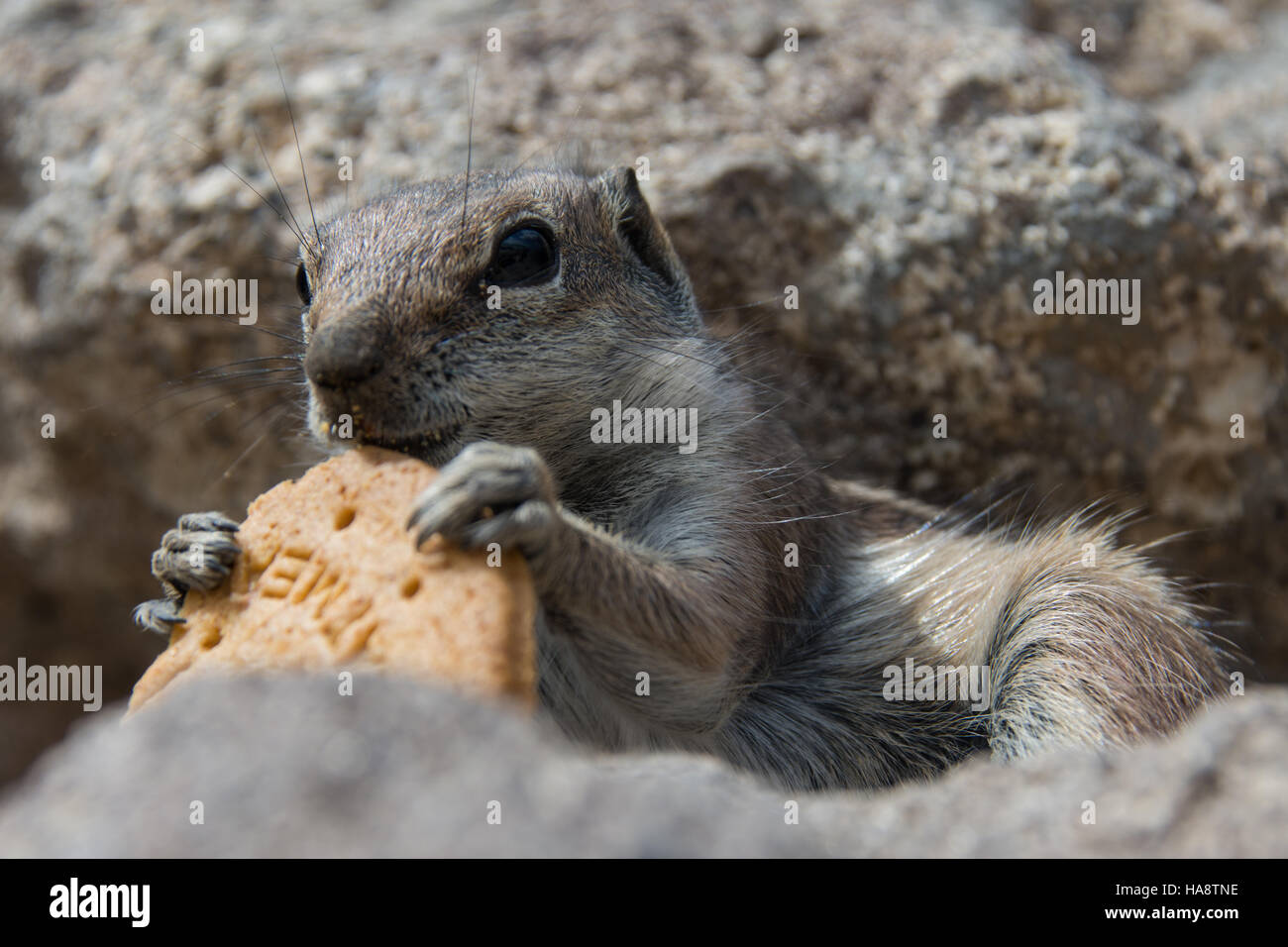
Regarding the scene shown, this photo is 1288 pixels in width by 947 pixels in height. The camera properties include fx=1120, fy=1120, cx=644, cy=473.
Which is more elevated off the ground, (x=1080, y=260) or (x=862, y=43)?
(x=862, y=43)

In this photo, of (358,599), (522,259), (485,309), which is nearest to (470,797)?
(358,599)

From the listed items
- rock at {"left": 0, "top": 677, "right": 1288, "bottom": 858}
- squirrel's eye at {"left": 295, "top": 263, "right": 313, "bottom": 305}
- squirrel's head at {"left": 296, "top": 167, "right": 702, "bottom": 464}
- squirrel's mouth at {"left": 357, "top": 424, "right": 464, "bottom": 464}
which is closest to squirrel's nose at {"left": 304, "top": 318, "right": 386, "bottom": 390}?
squirrel's head at {"left": 296, "top": 167, "right": 702, "bottom": 464}

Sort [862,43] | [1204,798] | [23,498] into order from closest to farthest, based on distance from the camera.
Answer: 1. [1204,798]
2. [862,43]
3. [23,498]

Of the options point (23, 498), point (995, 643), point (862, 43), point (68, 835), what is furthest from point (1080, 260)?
point (23, 498)

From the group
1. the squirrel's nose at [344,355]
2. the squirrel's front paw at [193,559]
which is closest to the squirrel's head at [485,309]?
the squirrel's nose at [344,355]

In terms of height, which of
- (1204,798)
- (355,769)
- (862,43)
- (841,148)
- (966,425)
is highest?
(862,43)

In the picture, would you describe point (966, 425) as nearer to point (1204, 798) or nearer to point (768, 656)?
point (768, 656)

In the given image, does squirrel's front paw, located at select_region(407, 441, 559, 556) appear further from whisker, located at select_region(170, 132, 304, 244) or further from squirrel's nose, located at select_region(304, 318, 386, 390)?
whisker, located at select_region(170, 132, 304, 244)
